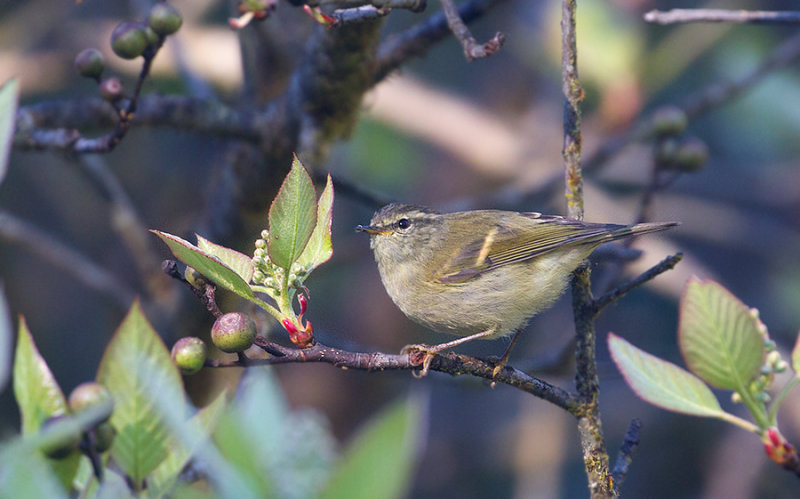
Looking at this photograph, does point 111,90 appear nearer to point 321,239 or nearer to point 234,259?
point 234,259

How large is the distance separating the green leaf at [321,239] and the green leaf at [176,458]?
1.16ft

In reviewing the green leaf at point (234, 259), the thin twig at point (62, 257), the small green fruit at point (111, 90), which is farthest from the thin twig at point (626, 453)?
the thin twig at point (62, 257)

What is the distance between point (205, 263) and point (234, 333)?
15cm

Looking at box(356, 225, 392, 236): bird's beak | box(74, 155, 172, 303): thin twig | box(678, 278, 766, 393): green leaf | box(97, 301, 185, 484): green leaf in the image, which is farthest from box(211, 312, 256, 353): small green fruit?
box(74, 155, 172, 303): thin twig

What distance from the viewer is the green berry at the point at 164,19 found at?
2172 millimetres

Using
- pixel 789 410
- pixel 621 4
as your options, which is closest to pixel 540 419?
pixel 789 410

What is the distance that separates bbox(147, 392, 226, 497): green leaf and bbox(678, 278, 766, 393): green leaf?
861 millimetres

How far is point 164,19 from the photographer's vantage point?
7.13ft

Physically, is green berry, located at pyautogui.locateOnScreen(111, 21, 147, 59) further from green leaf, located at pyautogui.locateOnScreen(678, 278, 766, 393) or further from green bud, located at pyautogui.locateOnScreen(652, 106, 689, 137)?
green bud, located at pyautogui.locateOnScreen(652, 106, 689, 137)

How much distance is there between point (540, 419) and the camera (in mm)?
5324

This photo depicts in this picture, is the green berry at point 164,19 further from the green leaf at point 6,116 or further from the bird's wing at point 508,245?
the bird's wing at point 508,245

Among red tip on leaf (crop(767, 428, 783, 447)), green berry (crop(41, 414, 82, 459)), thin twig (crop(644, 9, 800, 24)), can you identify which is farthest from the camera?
thin twig (crop(644, 9, 800, 24))

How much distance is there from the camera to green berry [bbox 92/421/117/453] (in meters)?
1.29

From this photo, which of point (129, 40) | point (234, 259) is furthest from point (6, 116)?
point (129, 40)
